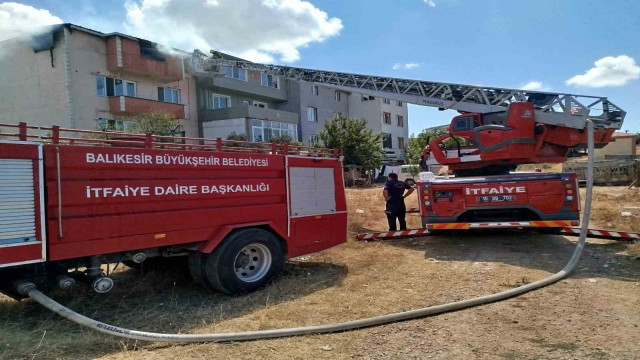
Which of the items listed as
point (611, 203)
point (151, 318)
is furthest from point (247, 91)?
point (151, 318)

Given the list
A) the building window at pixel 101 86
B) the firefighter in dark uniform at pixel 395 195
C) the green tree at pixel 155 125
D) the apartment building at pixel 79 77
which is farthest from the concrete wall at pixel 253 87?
the firefighter in dark uniform at pixel 395 195

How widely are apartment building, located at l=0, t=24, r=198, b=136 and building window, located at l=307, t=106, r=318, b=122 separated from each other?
53.9 feet

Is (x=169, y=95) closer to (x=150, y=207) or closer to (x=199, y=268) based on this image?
(x=199, y=268)

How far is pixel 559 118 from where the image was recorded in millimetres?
8344

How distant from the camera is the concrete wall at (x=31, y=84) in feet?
75.9

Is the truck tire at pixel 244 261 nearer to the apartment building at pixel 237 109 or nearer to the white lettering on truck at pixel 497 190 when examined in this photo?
the white lettering on truck at pixel 497 190

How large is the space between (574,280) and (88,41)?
2582cm

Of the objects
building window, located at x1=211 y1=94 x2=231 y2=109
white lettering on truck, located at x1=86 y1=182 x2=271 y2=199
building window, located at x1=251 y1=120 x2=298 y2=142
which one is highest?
building window, located at x1=211 y1=94 x2=231 y2=109

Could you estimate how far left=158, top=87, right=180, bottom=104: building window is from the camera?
2848 cm

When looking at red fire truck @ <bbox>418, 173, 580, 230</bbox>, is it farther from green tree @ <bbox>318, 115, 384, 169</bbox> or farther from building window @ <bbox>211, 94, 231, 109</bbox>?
building window @ <bbox>211, 94, 231, 109</bbox>

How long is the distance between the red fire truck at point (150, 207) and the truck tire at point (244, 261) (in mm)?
15

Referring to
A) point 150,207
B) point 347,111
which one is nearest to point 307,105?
point 347,111

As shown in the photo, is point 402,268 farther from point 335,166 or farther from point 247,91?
point 247,91

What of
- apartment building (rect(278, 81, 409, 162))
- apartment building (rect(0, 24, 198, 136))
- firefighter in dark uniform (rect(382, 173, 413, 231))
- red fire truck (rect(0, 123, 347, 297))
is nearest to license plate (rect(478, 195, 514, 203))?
firefighter in dark uniform (rect(382, 173, 413, 231))
